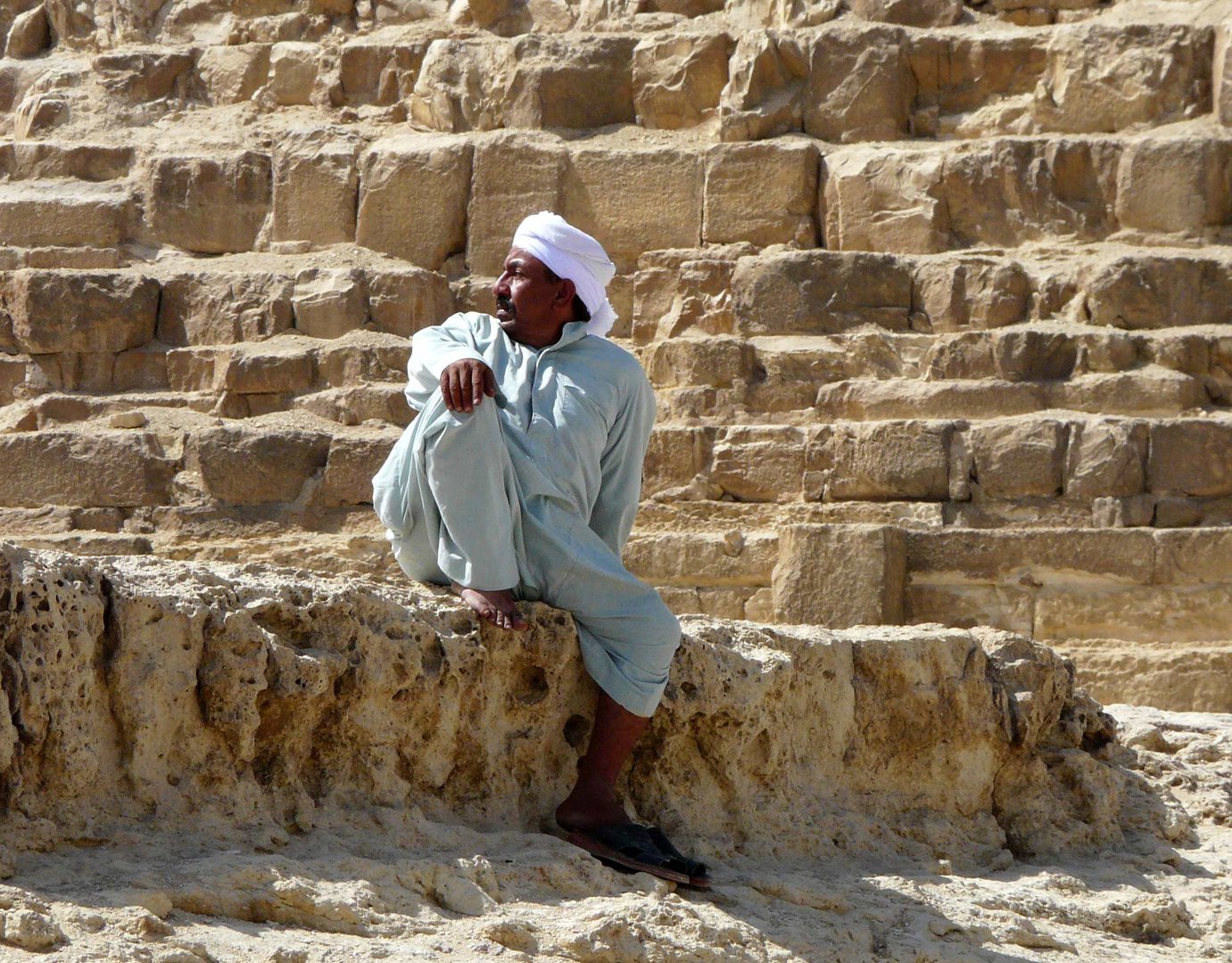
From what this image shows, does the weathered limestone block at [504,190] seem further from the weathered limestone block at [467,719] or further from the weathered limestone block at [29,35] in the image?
the weathered limestone block at [467,719]

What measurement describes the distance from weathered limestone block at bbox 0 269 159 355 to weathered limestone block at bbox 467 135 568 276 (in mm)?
1942

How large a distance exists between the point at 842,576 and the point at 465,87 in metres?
4.90

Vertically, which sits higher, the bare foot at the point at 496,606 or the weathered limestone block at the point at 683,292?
the weathered limestone block at the point at 683,292

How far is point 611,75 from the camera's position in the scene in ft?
41.6

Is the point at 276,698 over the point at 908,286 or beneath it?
beneath

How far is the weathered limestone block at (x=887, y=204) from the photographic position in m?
11.7

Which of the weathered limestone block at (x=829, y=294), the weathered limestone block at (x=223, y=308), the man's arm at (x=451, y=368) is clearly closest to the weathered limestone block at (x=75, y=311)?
the weathered limestone block at (x=223, y=308)

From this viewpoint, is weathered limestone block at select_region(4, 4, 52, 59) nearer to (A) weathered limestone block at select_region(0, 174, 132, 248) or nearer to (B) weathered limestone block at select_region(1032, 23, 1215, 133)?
(A) weathered limestone block at select_region(0, 174, 132, 248)

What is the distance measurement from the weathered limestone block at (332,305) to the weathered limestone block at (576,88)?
1.58 meters

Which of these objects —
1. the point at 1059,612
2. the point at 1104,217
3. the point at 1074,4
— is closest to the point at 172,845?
the point at 1059,612

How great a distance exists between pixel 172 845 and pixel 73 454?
7.33 m

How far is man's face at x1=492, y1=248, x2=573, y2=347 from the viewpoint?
4.82 metres

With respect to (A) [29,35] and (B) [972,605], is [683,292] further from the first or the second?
(A) [29,35]

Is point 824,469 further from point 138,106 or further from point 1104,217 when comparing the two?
point 138,106
